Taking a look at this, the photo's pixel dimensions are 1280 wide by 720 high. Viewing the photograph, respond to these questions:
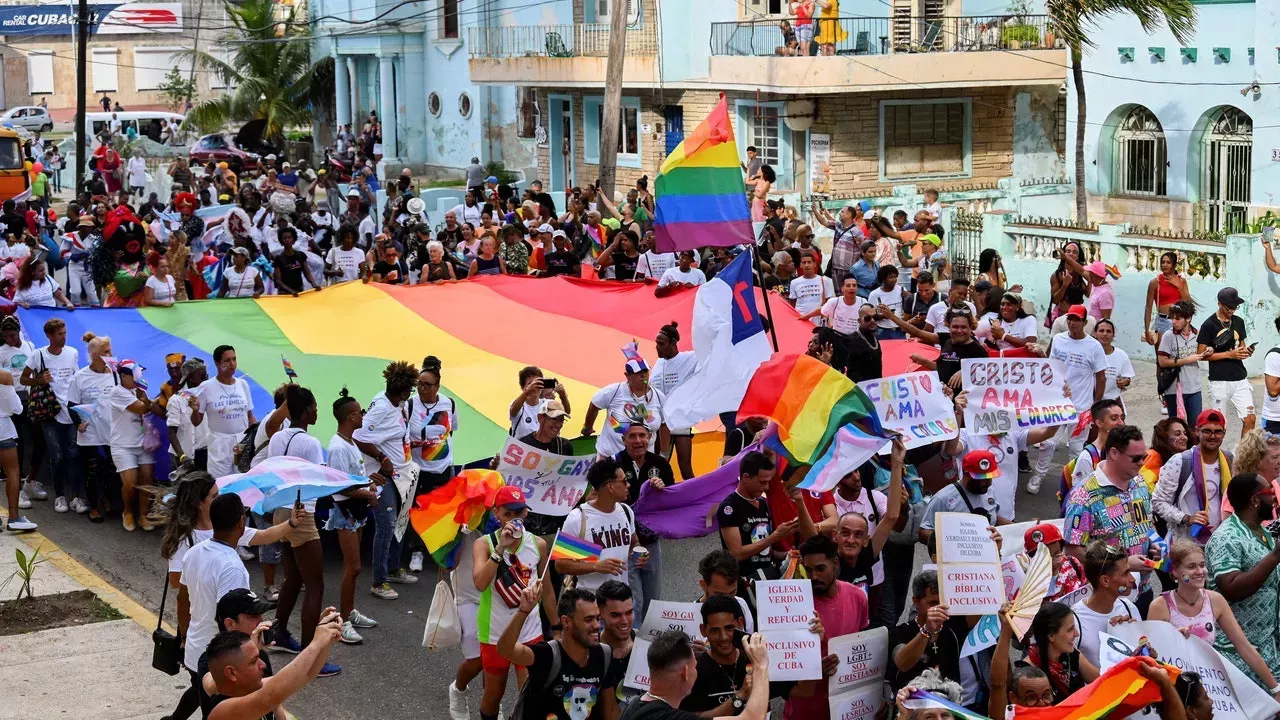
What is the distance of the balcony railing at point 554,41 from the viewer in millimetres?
32062

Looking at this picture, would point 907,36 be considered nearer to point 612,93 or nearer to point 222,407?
point 612,93

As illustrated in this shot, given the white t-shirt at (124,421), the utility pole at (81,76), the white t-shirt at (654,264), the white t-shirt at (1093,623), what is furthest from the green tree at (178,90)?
the white t-shirt at (1093,623)

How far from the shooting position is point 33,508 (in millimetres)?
13812

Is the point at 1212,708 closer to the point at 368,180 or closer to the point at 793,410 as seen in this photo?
the point at 793,410

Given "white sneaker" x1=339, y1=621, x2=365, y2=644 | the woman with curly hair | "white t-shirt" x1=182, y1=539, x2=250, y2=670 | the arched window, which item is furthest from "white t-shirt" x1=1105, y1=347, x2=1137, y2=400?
the arched window

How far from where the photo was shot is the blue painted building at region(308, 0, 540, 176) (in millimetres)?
40469

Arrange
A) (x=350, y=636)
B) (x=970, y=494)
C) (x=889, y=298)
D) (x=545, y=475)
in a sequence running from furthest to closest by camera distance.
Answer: (x=889, y=298) → (x=350, y=636) → (x=545, y=475) → (x=970, y=494)

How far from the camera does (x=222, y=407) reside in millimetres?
12062

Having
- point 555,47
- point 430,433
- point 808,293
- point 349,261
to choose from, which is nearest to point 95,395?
point 430,433

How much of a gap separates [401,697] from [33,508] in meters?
5.72

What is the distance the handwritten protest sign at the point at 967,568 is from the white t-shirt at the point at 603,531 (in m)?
1.80

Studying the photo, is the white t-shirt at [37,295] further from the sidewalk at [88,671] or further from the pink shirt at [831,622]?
the pink shirt at [831,622]

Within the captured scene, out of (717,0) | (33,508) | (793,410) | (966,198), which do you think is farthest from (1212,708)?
(717,0)

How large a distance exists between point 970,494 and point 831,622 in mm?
1606
